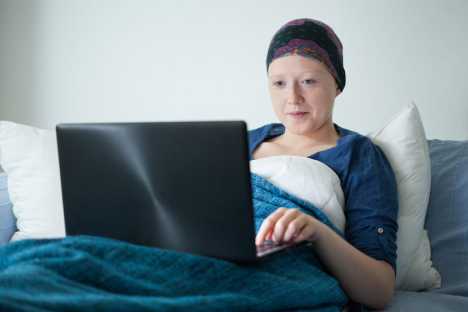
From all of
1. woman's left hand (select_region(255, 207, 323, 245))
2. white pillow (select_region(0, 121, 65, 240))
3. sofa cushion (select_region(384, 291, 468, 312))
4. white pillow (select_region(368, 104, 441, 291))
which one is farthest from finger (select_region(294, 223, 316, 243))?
white pillow (select_region(0, 121, 65, 240))

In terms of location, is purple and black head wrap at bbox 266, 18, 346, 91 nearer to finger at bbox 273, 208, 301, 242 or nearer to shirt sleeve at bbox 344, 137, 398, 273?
shirt sleeve at bbox 344, 137, 398, 273

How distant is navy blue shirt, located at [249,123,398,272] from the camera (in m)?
1.20

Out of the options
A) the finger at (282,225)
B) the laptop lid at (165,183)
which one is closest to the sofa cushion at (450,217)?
the finger at (282,225)

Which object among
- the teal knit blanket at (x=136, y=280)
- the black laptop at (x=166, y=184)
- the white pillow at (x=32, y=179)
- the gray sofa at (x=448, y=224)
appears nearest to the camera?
the teal knit blanket at (x=136, y=280)

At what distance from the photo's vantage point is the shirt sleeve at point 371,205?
3.92ft

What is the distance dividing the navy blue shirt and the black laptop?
0.29 meters

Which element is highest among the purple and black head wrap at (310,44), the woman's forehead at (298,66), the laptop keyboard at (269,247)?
the purple and black head wrap at (310,44)

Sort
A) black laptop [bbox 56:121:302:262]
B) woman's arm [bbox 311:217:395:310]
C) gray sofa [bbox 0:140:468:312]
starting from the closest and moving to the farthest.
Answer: black laptop [bbox 56:121:302:262] → woman's arm [bbox 311:217:395:310] → gray sofa [bbox 0:140:468:312]

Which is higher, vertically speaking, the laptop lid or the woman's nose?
A: the woman's nose

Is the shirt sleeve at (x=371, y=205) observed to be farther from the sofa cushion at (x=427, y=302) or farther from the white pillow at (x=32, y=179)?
the white pillow at (x=32, y=179)

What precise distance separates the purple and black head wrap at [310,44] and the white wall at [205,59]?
44cm

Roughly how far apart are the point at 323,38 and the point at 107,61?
3.47 feet

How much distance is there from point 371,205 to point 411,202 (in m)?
0.19

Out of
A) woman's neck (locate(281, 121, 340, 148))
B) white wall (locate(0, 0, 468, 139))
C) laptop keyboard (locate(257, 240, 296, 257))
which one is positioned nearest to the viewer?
laptop keyboard (locate(257, 240, 296, 257))
